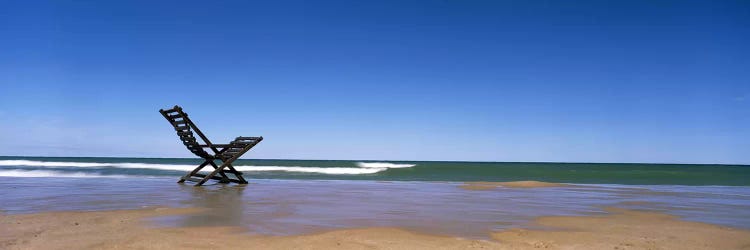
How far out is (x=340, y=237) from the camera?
624cm

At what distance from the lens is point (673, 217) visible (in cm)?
916

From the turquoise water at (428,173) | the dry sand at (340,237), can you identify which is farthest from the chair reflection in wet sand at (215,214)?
the turquoise water at (428,173)

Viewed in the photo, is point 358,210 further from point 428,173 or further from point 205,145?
point 428,173

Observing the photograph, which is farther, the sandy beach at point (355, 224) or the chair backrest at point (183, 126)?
the chair backrest at point (183, 126)

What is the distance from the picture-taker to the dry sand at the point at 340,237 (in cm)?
566

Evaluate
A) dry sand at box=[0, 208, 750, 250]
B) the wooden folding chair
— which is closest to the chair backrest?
the wooden folding chair

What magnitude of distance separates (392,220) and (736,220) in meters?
6.95

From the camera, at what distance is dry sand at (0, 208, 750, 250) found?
18.6ft

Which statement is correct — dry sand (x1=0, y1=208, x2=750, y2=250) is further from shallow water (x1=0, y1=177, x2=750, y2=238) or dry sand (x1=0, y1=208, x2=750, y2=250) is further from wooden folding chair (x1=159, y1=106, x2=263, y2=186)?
wooden folding chair (x1=159, y1=106, x2=263, y2=186)

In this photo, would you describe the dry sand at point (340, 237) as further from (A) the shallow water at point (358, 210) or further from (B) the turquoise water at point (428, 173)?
(B) the turquoise water at point (428, 173)

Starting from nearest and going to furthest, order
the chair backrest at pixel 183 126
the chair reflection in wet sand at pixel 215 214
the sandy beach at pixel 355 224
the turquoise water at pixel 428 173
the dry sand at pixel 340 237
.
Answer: the dry sand at pixel 340 237 → the sandy beach at pixel 355 224 → the chair reflection in wet sand at pixel 215 214 → the chair backrest at pixel 183 126 → the turquoise water at pixel 428 173

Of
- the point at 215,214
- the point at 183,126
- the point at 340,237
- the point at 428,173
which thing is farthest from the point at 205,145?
the point at 428,173

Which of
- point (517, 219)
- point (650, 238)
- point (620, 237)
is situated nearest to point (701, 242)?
point (650, 238)

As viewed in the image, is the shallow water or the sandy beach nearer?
the sandy beach
